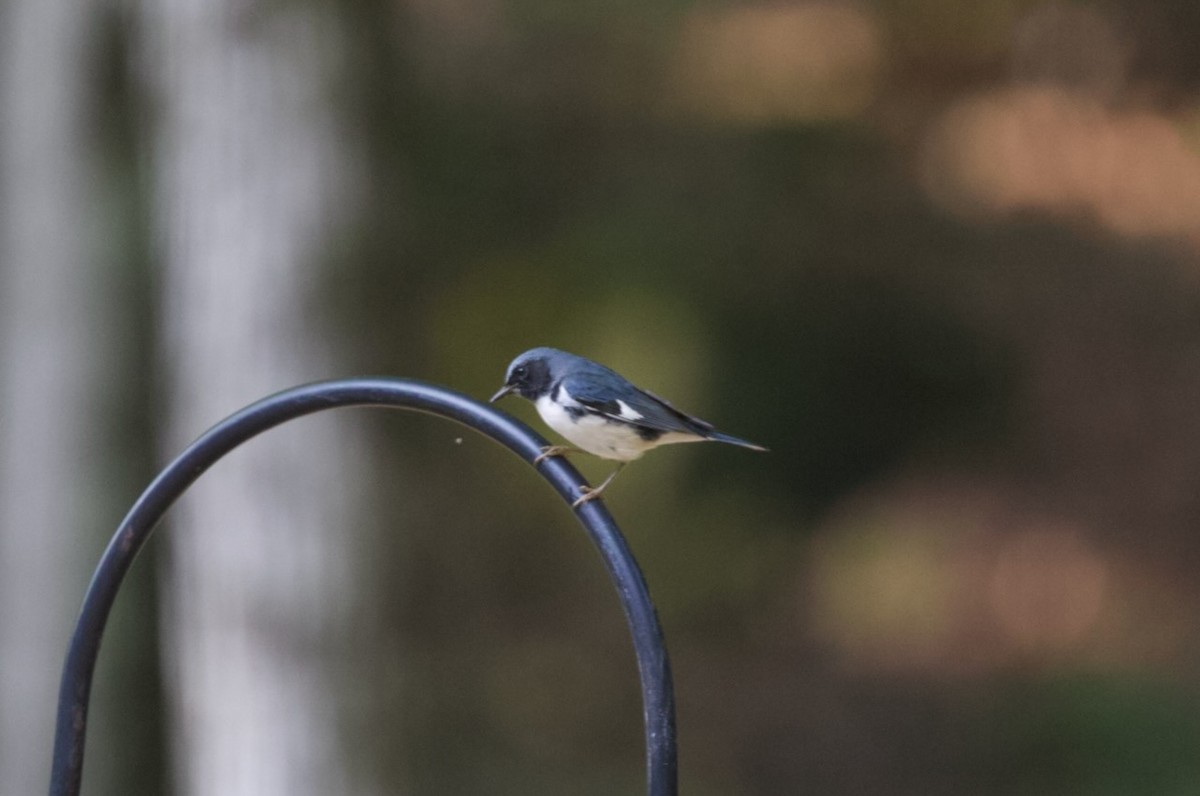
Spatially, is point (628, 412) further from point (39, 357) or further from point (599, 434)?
point (39, 357)

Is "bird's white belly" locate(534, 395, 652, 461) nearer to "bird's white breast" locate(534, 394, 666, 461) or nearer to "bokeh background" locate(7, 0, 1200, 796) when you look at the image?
"bird's white breast" locate(534, 394, 666, 461)

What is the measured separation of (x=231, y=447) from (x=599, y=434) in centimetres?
65

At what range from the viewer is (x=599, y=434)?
2.24m

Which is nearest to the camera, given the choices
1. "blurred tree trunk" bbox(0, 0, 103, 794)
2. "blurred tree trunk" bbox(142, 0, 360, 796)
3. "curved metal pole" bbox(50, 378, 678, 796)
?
"curved metal pole" bbox(50, 378, 678, 796)

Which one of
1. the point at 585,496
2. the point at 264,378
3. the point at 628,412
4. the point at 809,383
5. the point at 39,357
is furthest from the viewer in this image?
the point at 809,383

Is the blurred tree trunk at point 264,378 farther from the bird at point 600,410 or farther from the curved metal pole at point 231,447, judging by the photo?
the curved metal pole at point 231,447

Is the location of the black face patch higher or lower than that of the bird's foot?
higher

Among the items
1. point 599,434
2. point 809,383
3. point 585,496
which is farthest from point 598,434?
point 809,383

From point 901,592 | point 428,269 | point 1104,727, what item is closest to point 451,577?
point 428,269

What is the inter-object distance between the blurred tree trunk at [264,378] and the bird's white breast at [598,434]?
7.86 ft

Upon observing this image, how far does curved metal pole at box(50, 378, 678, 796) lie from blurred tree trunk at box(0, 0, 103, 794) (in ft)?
14.3

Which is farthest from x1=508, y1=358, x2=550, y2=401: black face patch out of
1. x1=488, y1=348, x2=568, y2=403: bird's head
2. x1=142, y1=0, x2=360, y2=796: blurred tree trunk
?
x1=142, y1=0, x2=360, y2=796: blurred tree trunk

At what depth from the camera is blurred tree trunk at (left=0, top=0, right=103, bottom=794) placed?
229 inches

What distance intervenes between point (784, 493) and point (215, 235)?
4261 mm
